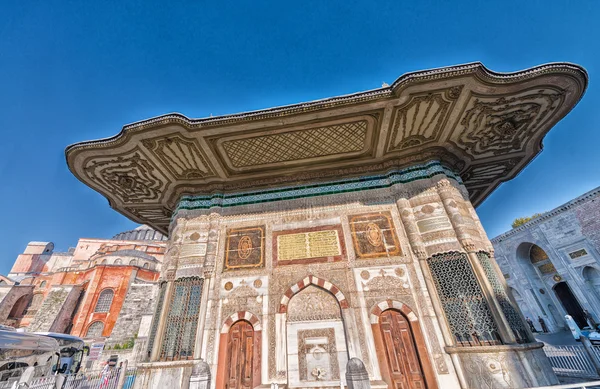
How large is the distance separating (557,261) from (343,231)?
15.9 m

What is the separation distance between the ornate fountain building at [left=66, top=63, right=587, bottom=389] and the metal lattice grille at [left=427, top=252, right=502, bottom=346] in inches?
0.9

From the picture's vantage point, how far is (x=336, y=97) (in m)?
5.38

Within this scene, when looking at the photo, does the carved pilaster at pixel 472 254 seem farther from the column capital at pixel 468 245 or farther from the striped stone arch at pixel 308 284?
the striped stone arch at pixel 308 284

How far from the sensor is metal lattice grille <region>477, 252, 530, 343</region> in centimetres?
476

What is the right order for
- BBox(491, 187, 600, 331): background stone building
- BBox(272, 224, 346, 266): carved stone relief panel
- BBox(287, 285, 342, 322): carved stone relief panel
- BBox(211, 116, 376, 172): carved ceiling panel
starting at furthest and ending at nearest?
1. BBox(491, 187, 600, 331): background stone building
2. BBox(272, 224, 346, 266): carved stone relief panel
3. BBox(211, 116, 376, 172): carved ceiling panel
4. BBox(287, 285, 342, 322): carved stone relief panel

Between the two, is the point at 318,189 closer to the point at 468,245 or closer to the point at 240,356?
the point at 468,245

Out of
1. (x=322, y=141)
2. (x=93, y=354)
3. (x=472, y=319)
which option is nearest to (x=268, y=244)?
(x=322, y=141)

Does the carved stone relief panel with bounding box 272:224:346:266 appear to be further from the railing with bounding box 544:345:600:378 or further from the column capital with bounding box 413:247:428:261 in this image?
the railing with bounding box 544:345:600:378

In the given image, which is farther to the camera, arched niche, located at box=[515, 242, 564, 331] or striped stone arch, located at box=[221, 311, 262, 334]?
arched niche, located at box=[515, 242, 564, 331]

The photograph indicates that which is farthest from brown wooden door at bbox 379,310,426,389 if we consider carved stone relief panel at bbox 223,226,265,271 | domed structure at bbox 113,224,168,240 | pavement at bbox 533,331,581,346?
domed structure at bbox 113,224,168,240

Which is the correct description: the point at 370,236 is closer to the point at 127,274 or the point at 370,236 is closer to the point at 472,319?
the point at 472,319

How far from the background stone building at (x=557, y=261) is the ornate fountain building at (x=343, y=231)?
1032cm

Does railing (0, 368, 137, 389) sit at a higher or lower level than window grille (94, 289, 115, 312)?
lower

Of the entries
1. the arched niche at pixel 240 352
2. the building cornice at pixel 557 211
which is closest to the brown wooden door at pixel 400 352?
the arched niche at pixel 240 352
